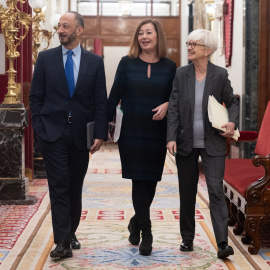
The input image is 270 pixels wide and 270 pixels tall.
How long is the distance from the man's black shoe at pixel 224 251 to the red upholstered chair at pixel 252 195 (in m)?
0.27

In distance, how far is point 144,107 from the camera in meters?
4.52

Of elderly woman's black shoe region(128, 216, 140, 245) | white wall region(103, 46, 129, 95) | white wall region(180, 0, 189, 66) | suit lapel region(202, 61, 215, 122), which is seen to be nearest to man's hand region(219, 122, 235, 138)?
suit lapel region(202, 61, 215, 122)

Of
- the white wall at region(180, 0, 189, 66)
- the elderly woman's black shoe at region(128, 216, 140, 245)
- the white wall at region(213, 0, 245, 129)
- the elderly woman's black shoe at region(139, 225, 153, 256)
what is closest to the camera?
the elderly woman's black shoe at region(139, 225, 153, 256)

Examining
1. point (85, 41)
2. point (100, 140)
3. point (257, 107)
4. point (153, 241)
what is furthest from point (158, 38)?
point (85, 41)

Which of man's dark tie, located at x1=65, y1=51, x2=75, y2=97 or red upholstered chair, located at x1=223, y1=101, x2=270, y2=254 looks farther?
red upholstered chair, located at x1=223, y1=101, x2=270, y2=254

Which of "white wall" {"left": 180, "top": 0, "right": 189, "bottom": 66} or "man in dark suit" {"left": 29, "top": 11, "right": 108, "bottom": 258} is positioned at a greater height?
"white wall" {"left": 180, "top": 0, "right": 189, "bottom": 66}

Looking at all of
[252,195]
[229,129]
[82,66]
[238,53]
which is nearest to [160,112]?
[229,129]

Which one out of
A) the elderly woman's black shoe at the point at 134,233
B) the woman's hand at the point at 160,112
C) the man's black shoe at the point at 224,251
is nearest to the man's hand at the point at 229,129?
the woman's hand at the point at 160,112

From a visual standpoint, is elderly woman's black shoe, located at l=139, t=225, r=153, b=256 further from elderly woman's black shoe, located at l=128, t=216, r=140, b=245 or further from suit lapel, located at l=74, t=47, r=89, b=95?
suit lapel, located at l=74, t=47, r=89, b=95

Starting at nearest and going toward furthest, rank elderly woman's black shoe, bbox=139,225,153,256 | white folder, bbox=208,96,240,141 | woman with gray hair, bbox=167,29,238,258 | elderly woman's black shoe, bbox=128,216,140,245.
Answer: white folder, bbox=208,96,240,141 < woman with gray hair, bbox=167,29,238,258 < elderly woman's black shoe, bbox=139,225,153,256 < elderly woman's black shoe, bbox=128,216,140,245

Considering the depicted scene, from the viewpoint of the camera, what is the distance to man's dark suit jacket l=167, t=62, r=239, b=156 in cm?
445

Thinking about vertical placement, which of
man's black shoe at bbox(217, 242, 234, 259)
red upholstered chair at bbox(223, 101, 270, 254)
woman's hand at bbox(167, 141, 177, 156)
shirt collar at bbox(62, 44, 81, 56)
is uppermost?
shirt collar at bbox(62, 44, 81, 56)

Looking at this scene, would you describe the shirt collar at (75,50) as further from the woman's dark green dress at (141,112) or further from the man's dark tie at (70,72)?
the woman's dark green dress at (141,112)

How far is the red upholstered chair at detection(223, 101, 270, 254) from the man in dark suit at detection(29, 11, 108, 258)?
1195 millimetres
